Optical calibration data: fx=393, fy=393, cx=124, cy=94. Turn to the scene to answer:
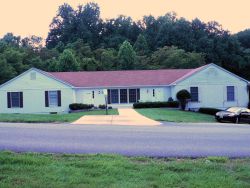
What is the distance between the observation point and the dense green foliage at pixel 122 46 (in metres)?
59.5

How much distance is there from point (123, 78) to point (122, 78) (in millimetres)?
106

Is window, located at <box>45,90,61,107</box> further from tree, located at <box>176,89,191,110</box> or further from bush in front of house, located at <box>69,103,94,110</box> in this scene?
tree, located at <box>176,89,191,110</box>

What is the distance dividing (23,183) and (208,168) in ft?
12.4

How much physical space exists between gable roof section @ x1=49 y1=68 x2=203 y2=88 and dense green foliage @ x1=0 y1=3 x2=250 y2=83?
13.2 meters

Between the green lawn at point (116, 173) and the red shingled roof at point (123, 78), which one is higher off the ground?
the red shingled roof at point (123, 78)

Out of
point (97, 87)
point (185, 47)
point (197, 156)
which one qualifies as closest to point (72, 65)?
point (97, 87)

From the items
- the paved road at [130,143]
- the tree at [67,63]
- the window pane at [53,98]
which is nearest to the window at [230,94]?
the window pane at [53,98]

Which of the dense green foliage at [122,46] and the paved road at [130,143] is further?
the dense green foliage at [122,46]

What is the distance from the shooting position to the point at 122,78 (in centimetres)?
4169

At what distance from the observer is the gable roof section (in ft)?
131

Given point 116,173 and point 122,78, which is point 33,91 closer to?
point 122,78

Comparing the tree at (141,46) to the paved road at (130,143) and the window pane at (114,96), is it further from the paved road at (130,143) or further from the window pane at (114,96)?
the paved road at (130,143)

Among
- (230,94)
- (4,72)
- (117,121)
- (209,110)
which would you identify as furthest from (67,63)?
(117,121)

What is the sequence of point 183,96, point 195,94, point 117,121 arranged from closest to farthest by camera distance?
point 117,121 → point 183,96 → point 195,94
